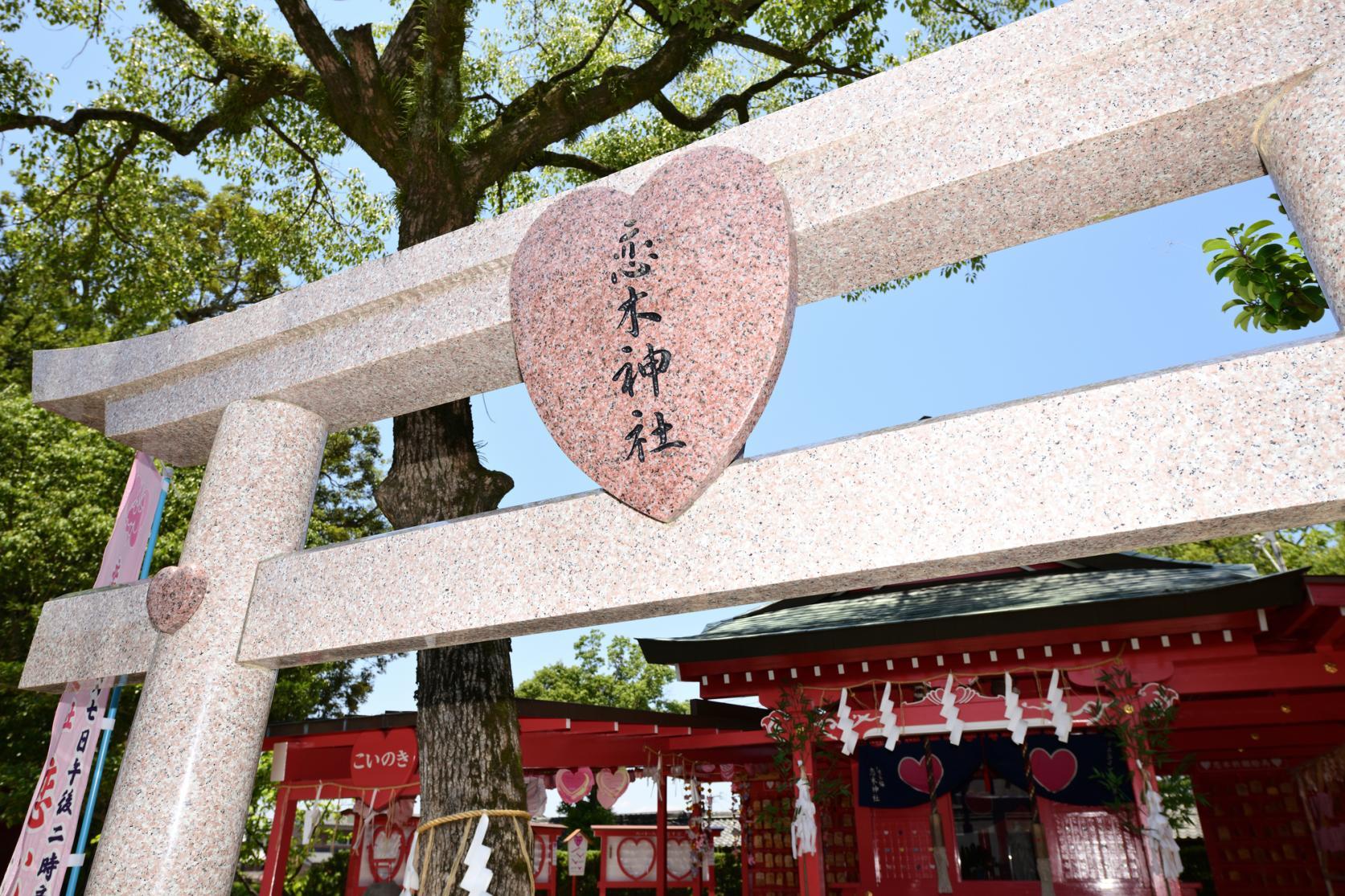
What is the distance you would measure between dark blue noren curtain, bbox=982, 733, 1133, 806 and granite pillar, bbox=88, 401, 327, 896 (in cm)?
867

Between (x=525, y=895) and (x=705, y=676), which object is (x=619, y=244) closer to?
(x=525, y=895)

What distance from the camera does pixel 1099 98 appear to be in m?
2.54

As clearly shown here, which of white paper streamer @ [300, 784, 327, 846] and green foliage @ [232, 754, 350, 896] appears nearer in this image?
white paper streamer @ [300, 784, 327, 846]

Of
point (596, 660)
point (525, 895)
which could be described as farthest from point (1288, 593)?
point (596, 660)

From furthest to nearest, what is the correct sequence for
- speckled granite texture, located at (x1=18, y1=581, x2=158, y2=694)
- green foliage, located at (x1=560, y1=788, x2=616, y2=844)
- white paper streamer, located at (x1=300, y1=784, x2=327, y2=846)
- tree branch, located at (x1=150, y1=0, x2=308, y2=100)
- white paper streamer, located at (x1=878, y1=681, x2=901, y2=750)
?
green foliage, located at (x1=560, y1=788, x2=616, y2=844), white paper streamer, located at (x1=300, y1=784, x2=327, y2=846), white paper streamer, located at (x1=878, y1=681, x2=901, y2=750), tree branch, located at (x1=150, y1=0, x2=308, y2=100), speckled granite texture, located at (x1=18, y1=581, x2=158, y2=694)

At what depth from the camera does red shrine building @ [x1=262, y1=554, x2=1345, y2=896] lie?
21.9 ft

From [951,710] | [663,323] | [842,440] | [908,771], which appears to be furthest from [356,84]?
[908,771]

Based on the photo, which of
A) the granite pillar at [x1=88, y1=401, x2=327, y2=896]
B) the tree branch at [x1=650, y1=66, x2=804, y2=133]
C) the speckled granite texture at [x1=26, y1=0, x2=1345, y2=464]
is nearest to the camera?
the speckled granite texture at [x1=26, y1=0, x2=1345, y2=464]

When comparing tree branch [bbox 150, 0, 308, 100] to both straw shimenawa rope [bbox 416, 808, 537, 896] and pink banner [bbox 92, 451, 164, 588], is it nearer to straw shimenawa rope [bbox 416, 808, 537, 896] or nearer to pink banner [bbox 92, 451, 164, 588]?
pink banner [bbox 92, 451, 164, 588]

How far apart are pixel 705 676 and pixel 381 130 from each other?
5.80 metres

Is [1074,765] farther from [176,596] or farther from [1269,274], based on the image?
[176,596]

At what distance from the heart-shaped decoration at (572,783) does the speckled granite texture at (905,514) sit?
9813mm

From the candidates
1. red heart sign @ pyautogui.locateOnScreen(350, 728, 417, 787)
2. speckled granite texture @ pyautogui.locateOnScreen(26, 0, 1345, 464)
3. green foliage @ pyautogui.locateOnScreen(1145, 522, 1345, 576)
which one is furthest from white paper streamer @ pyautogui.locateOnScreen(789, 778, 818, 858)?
green foliage @ pyautogui.locateOnScreen(1145, 522, 1345, 576)

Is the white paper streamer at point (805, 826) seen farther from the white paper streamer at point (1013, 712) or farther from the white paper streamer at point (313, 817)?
the white paper streamer at point (313, 817)
